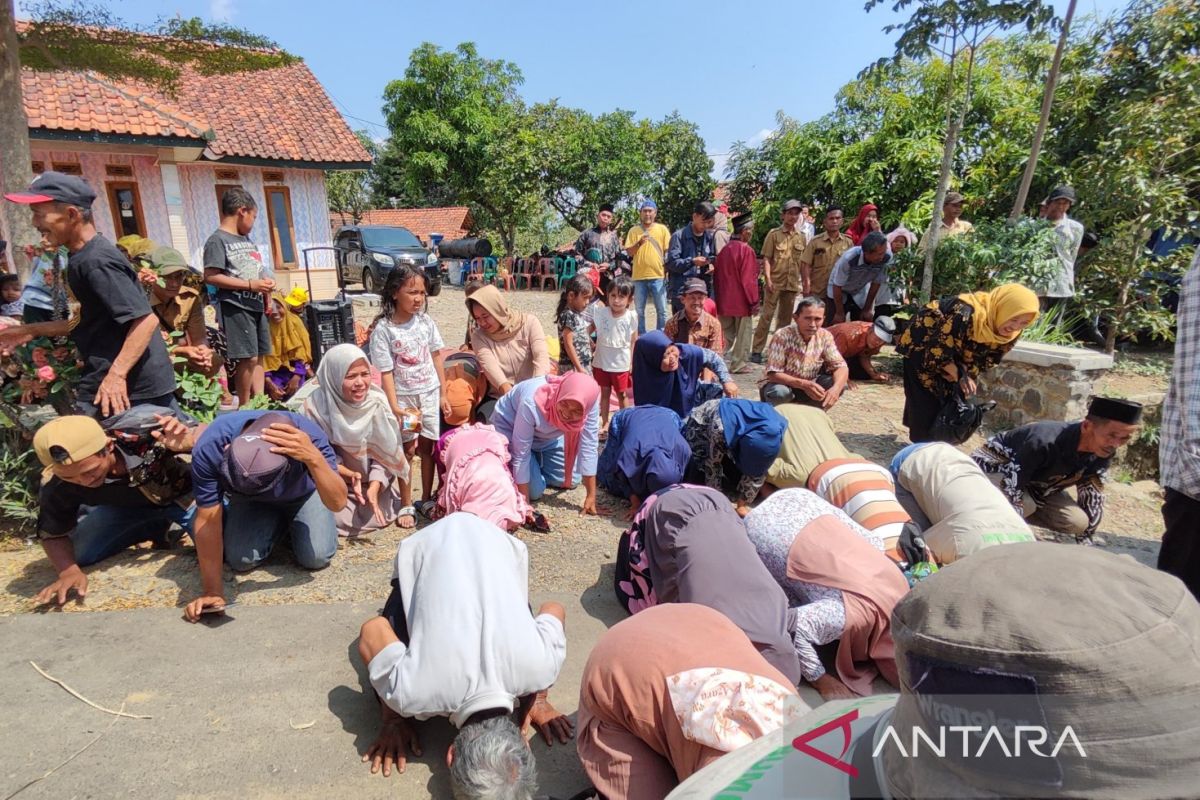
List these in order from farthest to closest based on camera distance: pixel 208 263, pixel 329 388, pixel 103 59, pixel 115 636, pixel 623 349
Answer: pixel 103 59
pixel 623 349
pixel 208 263
pixel 329 388
pixel 115 636

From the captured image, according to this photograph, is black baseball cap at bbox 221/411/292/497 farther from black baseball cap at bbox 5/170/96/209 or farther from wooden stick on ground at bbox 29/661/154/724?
black baseball cap at bbox 5/170/96/209

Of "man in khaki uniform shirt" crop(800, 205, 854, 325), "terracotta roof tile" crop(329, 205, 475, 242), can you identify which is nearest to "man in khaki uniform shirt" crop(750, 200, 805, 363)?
"man in khaki uniform shirt" crop(800, 205, 854, 325)

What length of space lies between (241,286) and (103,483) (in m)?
1.84

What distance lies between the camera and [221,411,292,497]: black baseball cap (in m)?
2.73

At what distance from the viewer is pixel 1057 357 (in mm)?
5094

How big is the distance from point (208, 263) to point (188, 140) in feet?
23.4

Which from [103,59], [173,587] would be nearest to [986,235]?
[173,587]

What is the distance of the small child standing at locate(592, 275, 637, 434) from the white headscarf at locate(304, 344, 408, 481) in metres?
1.92

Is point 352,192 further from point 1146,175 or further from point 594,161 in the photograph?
point 1146,175

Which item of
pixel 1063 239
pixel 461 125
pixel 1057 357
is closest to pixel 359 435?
pixel 1057 357

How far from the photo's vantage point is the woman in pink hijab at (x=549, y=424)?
3.70 meters

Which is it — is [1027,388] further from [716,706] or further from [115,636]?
[115,636]

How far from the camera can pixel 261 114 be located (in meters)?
12.5

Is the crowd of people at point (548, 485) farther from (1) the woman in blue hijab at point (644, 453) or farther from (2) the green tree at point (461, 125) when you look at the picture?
(2) the green tree at point (461, 125)
